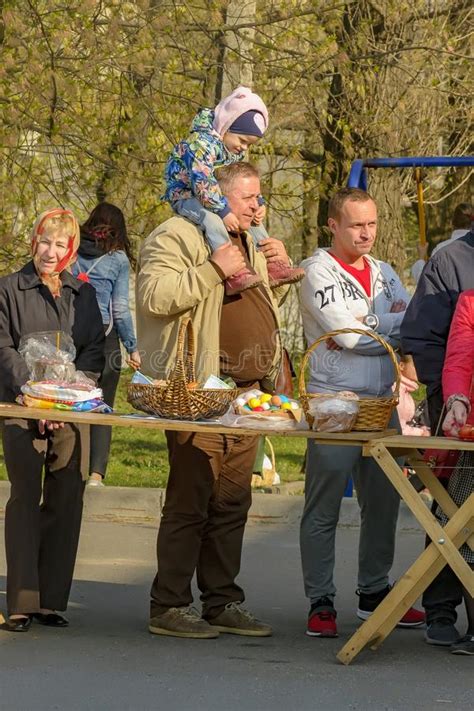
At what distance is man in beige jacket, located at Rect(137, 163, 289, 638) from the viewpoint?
6.51m

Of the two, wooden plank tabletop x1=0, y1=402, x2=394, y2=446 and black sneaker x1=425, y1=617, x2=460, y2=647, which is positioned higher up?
wooden plank tabletop x1=0, y1=402, x2=394, y2=446

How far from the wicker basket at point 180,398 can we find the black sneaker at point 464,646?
4.52 ft

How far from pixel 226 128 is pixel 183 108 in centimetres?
624

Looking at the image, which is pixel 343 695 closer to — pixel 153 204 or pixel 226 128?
pixel 226 128

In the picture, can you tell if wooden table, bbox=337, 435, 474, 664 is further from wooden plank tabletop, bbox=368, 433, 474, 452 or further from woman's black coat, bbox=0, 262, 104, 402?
woman's black coat, bbox=0, 262, 104, 402

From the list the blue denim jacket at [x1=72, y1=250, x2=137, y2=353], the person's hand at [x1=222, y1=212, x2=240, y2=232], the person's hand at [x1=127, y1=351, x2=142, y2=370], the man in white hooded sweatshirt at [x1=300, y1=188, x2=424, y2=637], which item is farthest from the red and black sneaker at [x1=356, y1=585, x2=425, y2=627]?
the blue denim jacket at [x1=72, y1=250, x2=137, y2=353]

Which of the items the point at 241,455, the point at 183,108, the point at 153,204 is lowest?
the point at 241,455

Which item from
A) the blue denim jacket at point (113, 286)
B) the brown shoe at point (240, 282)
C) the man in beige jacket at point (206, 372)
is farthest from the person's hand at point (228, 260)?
the blue denim jacket at point (113, 286)

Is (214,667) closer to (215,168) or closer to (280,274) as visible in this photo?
(280,274)

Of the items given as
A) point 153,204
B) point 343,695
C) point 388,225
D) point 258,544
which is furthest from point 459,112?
point 343,695

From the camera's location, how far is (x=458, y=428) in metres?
6.11

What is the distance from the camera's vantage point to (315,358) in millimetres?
6848

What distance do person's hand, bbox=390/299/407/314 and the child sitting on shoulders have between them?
1.45 ft

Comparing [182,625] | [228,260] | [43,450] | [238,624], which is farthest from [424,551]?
[43,450]
